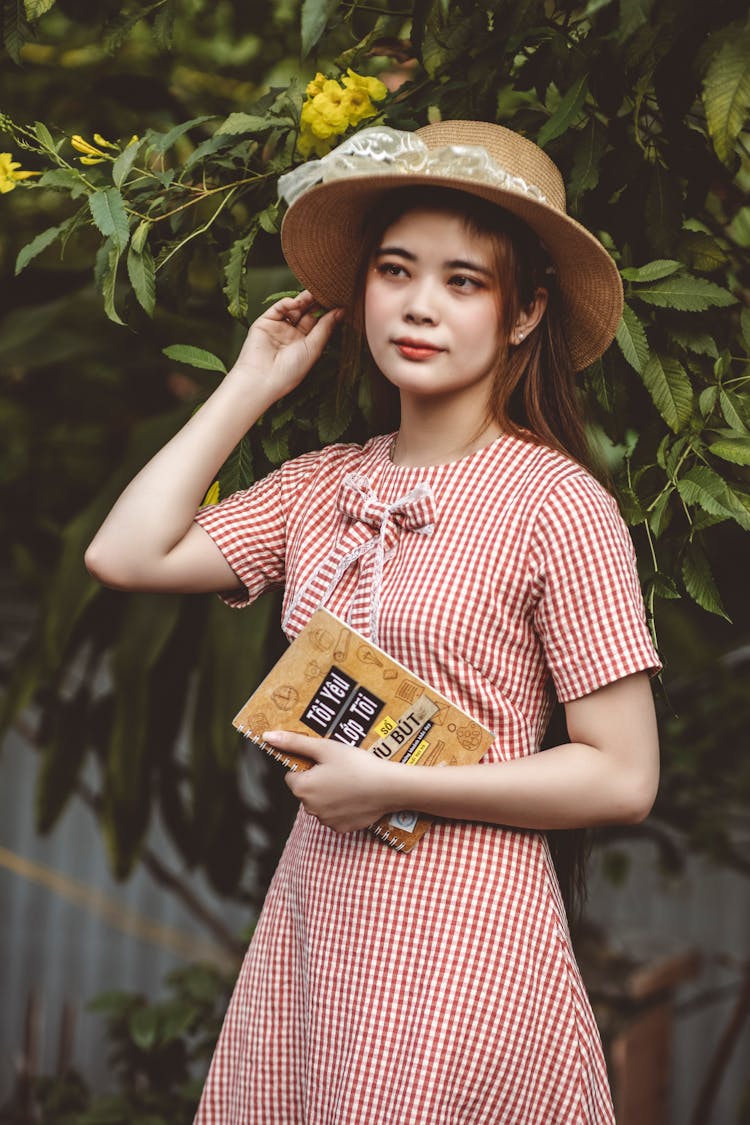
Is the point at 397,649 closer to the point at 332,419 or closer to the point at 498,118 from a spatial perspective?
the point at 332,419

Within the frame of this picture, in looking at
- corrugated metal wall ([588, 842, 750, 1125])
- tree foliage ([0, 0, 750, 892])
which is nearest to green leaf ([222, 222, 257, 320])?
tree foliage ([0, 0, 750, 892])

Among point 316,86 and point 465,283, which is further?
point 316,86

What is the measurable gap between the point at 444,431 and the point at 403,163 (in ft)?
0.85

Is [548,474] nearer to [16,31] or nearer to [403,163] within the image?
[403,163]

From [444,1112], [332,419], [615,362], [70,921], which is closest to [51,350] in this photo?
[332,419]

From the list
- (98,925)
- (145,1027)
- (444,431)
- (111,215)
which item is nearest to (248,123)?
(111,215)

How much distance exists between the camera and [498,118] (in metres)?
1.52

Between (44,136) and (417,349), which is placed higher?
(44,136)

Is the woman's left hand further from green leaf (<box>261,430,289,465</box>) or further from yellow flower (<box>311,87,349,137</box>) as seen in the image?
yellow flower (<box>311,87,349,137</box>)

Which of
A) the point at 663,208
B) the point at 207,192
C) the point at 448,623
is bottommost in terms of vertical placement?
the point at 448,623

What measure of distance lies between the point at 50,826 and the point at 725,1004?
221 cm

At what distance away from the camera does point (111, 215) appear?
4.44 ft

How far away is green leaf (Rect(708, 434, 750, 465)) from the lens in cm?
132

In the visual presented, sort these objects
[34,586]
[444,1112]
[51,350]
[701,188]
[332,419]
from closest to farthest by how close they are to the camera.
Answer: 1. [444,1112]
2. [701,188]
3. [332,419]
4. [51,350]
5. [34,586]
